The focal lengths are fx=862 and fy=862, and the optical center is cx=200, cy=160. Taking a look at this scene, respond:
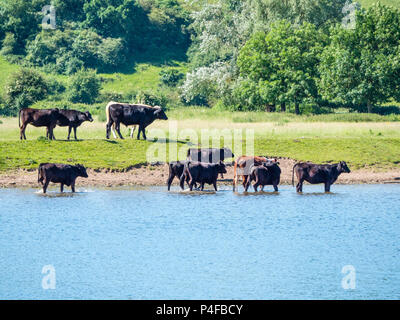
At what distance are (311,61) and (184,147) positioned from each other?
85.1 feet

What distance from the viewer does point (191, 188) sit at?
116 ft

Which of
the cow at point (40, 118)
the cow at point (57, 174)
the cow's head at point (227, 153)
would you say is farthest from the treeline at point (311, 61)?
the cow at point (57, 174)

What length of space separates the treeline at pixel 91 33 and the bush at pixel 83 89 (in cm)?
1300

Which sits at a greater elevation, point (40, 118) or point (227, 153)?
point (40, 118)

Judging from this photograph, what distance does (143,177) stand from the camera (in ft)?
127

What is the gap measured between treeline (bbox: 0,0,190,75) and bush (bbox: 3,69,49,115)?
19731mm

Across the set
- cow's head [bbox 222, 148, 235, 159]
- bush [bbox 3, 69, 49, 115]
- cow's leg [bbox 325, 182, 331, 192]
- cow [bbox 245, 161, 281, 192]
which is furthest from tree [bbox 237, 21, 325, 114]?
cow [bbox 245, 161, 281, 192]

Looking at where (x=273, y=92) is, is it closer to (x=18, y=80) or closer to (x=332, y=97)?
(x=332, y=97)

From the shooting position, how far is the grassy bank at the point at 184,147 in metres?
39.7

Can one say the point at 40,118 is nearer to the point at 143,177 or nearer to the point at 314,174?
the point at 143,177

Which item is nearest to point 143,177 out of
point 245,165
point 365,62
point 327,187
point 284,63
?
point 245,165

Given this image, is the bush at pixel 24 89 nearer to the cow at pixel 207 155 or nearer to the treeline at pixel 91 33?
the treeline at pixel 91 33

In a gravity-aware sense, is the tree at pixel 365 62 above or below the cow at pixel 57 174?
above
